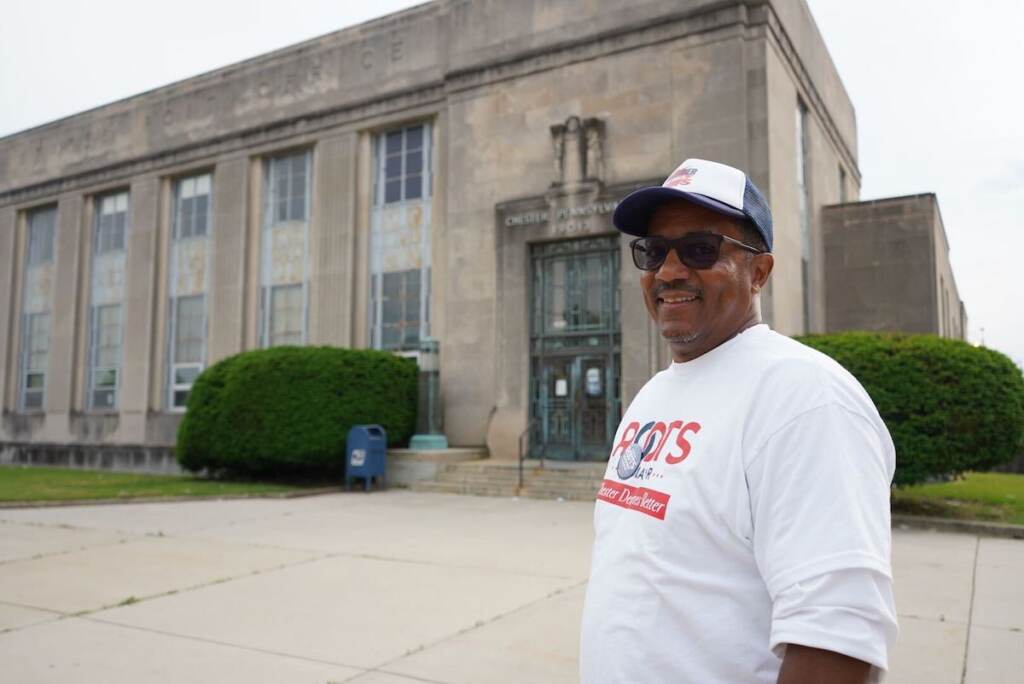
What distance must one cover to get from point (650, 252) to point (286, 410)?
15.2 m

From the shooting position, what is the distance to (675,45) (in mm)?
16812

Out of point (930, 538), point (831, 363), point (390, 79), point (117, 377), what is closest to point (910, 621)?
point (930, 538)

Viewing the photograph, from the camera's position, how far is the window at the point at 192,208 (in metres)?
24.3

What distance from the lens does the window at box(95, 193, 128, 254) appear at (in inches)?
1031

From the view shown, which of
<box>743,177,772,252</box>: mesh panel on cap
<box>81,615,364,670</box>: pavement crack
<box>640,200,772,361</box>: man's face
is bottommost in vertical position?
<box>81,615,364,670</box>: pavement crack

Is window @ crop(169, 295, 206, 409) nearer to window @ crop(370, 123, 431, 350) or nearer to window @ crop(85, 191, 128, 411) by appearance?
window @ crop(85, 191, 128, 411)

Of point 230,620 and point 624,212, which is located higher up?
point 624,212

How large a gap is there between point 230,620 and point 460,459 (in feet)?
37.0

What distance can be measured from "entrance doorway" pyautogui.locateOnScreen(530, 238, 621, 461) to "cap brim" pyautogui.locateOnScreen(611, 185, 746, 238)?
1463cm

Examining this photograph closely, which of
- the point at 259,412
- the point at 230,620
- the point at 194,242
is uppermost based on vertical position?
the point at 194,242

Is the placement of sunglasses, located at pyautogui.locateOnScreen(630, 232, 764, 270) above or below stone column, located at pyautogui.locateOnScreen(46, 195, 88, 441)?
below

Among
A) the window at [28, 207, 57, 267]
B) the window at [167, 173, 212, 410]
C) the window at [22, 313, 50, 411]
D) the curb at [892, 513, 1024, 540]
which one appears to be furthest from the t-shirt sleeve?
the window at [28, 207, 57, 267]

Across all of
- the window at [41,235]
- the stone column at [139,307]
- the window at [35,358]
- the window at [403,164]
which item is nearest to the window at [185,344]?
the stone column at [139,307]

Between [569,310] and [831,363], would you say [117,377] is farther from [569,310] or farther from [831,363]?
[831,363]
